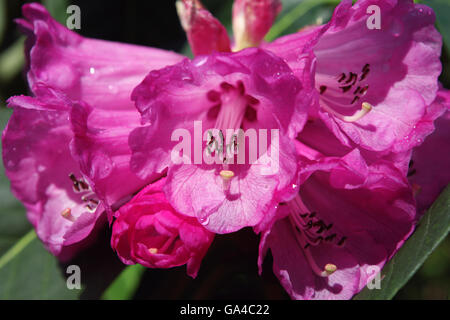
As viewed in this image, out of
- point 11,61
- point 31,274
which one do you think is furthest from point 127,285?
point 11,61

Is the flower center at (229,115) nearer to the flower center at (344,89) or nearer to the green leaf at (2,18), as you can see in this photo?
the flower center at (344,89)

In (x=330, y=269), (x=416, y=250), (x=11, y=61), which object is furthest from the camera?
(x=11, y=61)

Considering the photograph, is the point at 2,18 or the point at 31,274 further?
the point at 2,18

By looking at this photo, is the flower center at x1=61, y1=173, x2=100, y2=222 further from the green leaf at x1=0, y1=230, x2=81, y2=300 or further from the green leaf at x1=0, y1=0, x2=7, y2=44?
the green leaf at x1=0, y1=0, x2=7, y2=44

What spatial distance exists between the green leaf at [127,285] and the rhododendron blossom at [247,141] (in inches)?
10.7

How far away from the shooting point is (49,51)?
3.76 ft

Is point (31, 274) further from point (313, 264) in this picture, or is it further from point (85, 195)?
point (313, 264)

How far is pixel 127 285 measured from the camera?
1.51m

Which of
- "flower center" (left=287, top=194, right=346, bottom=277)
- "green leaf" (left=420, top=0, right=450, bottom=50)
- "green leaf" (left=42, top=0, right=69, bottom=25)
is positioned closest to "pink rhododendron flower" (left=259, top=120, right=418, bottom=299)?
"flower center" (left=287, top=194, right=346, bottom=277)

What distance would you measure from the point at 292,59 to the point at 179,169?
12.3 inches

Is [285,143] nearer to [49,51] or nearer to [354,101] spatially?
[354,101]

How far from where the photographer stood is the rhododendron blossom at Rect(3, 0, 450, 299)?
94 centimetres

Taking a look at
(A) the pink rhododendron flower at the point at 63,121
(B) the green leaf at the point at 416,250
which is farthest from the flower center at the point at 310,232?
(A) the pink rhododendron flower at the point at 63,121

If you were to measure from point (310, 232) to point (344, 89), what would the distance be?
1.05 feet
